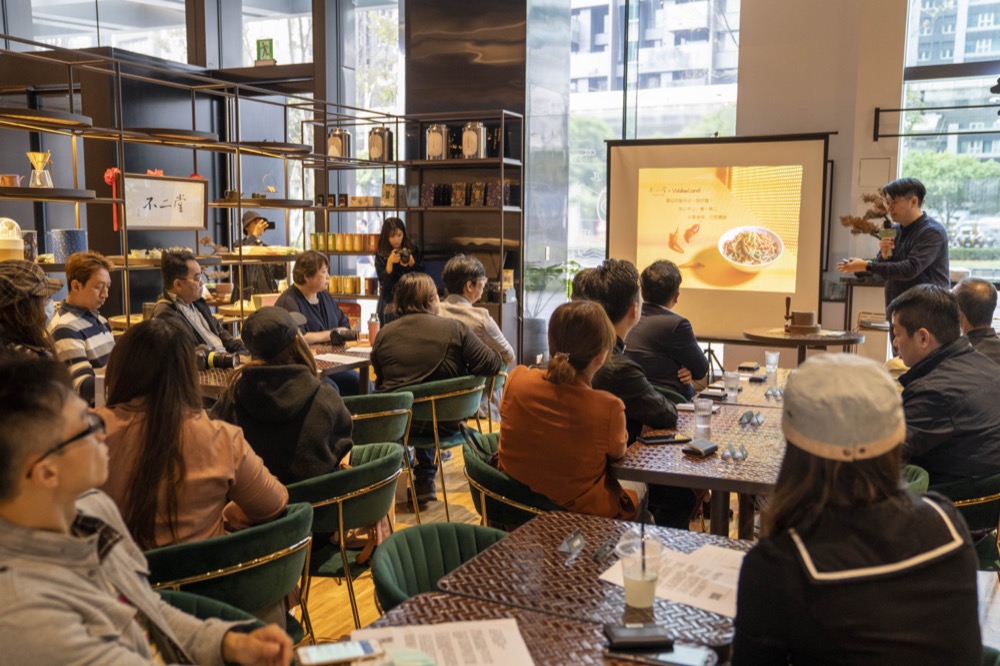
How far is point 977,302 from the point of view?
3.62m

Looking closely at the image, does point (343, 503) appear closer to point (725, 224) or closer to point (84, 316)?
point (84, 316)

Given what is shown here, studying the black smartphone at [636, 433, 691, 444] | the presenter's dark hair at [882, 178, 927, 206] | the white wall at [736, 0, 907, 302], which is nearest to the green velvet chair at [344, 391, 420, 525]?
the black smartphone at [636, 433, 691, 444]

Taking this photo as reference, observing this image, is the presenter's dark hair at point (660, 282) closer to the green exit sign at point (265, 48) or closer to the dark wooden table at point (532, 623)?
the dark wooden table at point (532, 623)

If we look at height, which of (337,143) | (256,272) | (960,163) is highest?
(337,143)

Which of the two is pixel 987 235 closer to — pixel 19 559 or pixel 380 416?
pixel 380 416

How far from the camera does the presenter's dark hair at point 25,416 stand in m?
1.35

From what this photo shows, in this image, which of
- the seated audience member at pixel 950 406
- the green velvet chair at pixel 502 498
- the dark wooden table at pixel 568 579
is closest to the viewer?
the dark wooden table at pixel 568 579

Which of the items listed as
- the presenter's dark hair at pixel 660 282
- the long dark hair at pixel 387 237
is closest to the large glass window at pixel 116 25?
the long dark hair at pixel 387 237

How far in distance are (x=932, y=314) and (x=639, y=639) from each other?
6.91 ft

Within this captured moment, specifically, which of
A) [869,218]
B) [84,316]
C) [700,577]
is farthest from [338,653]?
[869,218]

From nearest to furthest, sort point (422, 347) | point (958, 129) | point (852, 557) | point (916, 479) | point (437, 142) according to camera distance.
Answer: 1. point (852, 557)
2. point (916, 479)
3. point (422, 347)
4. point (958, 129)
5. point (437, 142)

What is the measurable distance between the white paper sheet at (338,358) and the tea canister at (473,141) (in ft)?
10.4

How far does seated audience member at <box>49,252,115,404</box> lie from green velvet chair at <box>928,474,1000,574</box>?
12.1 feet

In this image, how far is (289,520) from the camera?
2.16 m
